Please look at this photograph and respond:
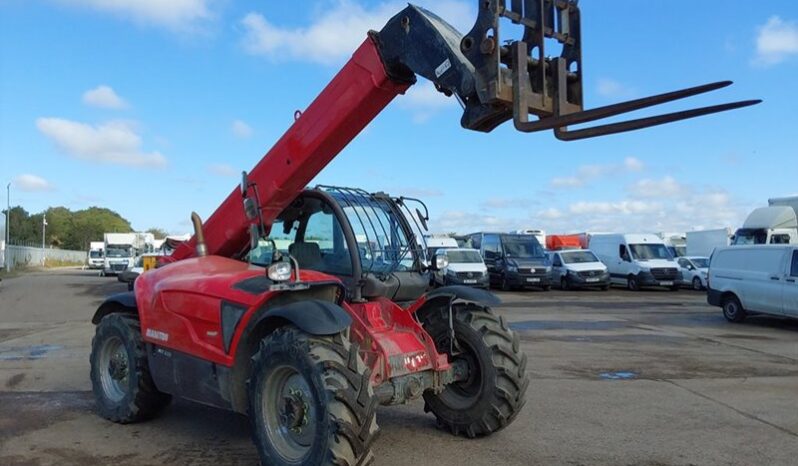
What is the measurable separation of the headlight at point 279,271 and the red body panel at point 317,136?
3.69 ft

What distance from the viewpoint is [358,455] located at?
4395mm

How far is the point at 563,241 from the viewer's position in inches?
1903

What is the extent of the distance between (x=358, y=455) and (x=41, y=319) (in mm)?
15988

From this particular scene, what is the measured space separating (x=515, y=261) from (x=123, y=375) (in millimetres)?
22945

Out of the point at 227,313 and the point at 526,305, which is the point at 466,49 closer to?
the point at 227,313

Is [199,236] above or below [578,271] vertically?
above

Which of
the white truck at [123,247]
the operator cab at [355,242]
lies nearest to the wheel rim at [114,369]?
the operator cab at [355,242]

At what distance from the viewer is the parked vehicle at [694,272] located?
29.8m

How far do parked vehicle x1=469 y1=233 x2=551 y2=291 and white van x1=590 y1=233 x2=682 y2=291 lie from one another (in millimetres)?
3949

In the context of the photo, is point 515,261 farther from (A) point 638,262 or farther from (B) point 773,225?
(B) point 773,225

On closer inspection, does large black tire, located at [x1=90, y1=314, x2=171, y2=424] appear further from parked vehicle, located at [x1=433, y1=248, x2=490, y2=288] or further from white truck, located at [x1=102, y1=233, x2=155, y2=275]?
white truck, located at [x1=102, y1=233, x2=155, y2=275]

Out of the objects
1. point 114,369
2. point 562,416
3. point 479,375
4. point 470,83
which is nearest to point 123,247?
point 114,369

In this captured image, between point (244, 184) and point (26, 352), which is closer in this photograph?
point (244, 184)

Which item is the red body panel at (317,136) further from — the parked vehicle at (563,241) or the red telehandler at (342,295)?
the parked vehicle at (563,241)
